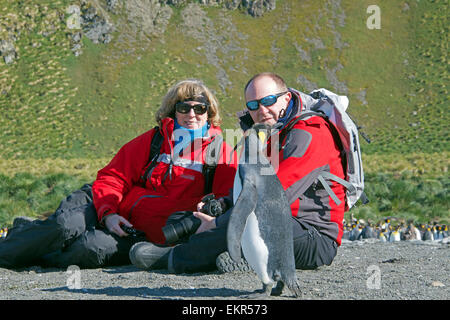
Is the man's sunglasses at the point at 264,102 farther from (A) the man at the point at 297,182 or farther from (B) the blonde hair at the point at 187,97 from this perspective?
(B) the blonde hair at the point at 187,97

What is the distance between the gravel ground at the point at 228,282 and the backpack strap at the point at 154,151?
0.73 metres

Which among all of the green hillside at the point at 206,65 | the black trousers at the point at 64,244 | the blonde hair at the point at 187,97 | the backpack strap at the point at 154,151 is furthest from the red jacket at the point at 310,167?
the green hillside at the point at 206,65

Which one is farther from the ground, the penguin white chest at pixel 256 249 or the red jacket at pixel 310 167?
the red jacket at pixel 310 167

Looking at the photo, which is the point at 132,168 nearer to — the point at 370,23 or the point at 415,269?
the point at 415,269

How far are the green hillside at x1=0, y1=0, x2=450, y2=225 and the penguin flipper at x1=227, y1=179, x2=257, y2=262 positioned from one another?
36.4m

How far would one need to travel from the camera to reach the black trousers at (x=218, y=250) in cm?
402

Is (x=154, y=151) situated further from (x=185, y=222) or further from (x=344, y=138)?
(x=344, y=138)

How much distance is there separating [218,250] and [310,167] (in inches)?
37.8

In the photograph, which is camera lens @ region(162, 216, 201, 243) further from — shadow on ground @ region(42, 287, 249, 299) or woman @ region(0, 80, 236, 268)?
shadow on ground @ region(42, 287, 249, 299)

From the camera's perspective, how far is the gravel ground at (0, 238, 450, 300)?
337 cm

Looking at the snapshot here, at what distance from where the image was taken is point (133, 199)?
475 centimetres

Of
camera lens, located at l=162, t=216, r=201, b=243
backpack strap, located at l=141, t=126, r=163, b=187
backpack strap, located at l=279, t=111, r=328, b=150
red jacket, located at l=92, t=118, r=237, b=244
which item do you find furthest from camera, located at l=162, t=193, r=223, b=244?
backpack strap, located at l=279, t=111, r=328, b=150
